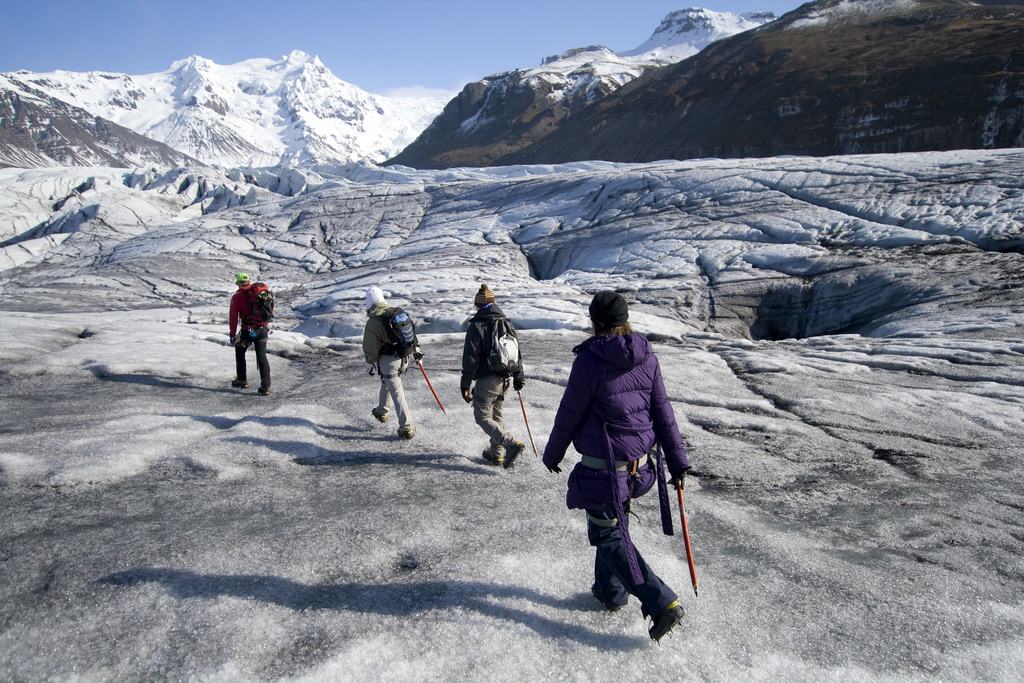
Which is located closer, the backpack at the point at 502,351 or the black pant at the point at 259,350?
the backpack at the point at 502,351

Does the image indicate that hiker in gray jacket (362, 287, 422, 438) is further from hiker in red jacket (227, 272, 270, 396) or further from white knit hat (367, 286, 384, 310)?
hiker in red jacket (227, 272, 270, 396)

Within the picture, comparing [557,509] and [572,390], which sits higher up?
[572,390]

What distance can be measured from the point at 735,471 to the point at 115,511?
233 inches

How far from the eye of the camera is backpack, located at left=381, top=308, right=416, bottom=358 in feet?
21.5

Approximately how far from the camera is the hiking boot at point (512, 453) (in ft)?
19.2

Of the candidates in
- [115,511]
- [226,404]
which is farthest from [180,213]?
[115,511]

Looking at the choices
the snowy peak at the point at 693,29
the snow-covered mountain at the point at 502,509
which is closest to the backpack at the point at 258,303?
the snow-covered mountain at the point at 502,509

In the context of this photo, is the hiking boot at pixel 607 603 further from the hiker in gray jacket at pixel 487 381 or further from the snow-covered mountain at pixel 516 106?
the snow-covered mountain at pixel 516 106

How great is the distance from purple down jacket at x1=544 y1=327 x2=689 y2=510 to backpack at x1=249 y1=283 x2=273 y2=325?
6.73 m

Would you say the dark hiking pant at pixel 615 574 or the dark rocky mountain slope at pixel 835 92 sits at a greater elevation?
the dark rocky mountain slope at pixel 835 92

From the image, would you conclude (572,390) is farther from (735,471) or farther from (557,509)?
(735,471)

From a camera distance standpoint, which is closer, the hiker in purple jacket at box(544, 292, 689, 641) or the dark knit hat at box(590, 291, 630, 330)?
the hiker in purple jacket at box(544, 292, 689, 641)

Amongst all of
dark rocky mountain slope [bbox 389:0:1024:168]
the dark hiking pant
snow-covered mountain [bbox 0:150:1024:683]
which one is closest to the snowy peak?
dark rocky mountain slope [bbox 389:0:1024:168]

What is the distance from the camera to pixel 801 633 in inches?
134
